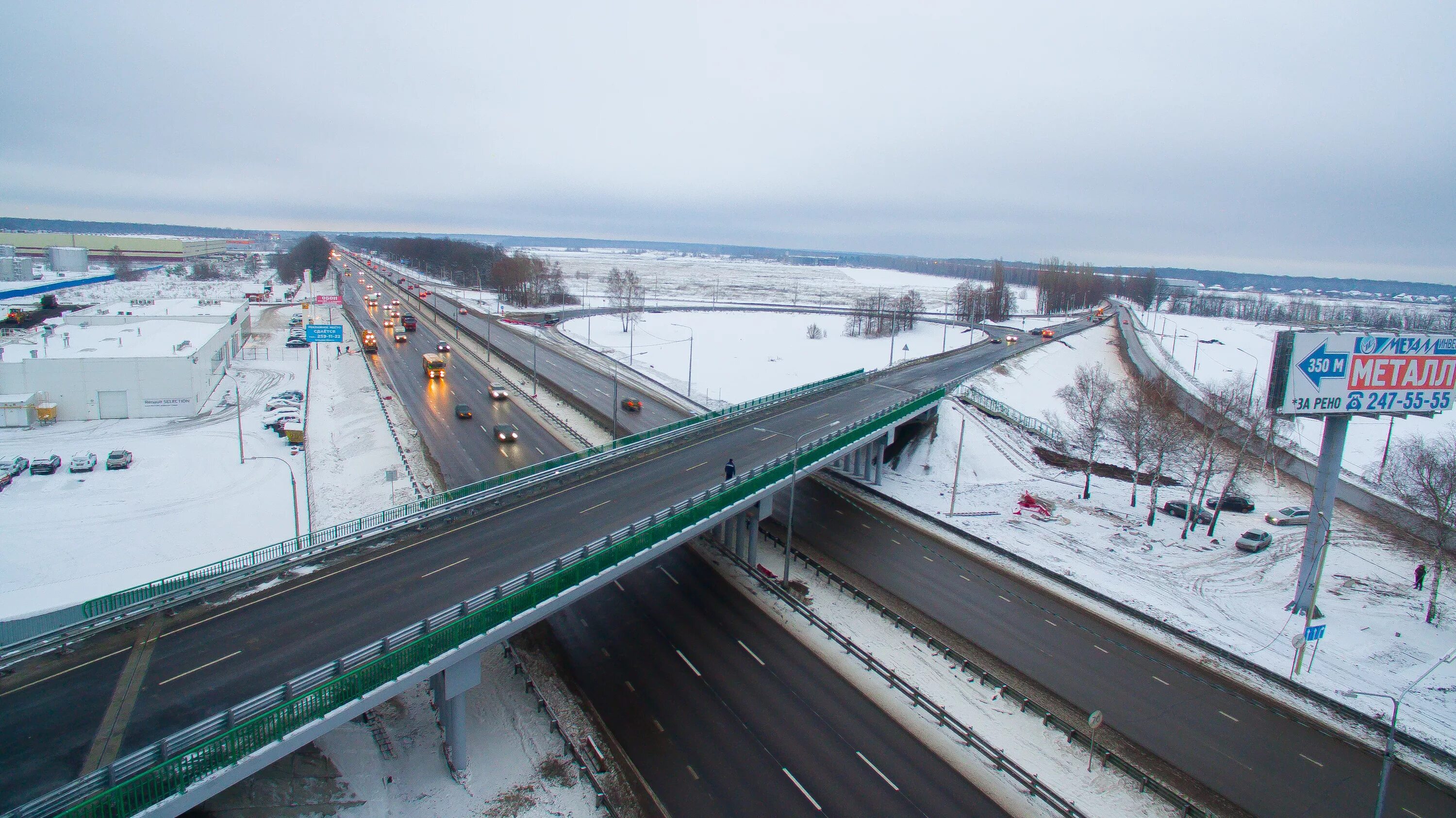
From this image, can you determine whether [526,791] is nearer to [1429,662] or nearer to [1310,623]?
[1310,623]

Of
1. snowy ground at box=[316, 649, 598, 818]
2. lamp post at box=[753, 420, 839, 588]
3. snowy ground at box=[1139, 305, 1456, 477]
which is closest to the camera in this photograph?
snowy ground at box=[316, 649, 598, 818]

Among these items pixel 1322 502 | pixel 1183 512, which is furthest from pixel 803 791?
pixel 1183 512

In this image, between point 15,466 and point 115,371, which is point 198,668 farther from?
point 115,371

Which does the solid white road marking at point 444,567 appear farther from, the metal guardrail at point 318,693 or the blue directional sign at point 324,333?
the blue directional sign at point 324,333

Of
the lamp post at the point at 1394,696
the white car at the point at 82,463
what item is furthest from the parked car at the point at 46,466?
the lamp post at the point at 1394,696

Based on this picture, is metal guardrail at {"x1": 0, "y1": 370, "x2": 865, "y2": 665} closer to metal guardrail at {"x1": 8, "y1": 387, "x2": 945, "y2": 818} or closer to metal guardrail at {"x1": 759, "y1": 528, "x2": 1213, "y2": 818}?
metal guardrail at {"x1": 8, "y1": 387, "x2": 945, "y2": 818}

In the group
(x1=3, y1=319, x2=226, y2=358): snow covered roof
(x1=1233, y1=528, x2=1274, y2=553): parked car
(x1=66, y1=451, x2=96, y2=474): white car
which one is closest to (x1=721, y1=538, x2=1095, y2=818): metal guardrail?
(x1=1233, y1=528, x2=1274, y2=553): parked car
